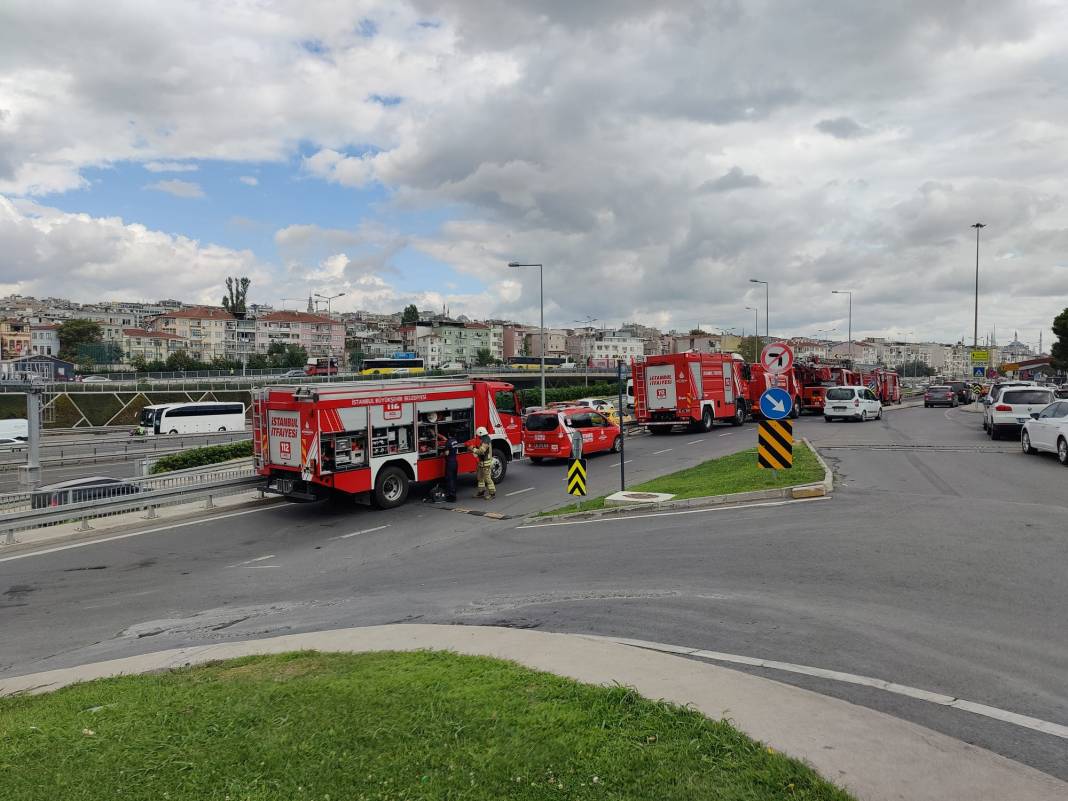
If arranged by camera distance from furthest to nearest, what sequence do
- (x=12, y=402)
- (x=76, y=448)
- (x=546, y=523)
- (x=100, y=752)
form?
(x=12, y=402) → (x=76, y=448) → (x=546, y=523) → (x=100, y=752)

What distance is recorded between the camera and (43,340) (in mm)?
127500

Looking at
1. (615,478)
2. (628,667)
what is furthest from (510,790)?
(615,478)

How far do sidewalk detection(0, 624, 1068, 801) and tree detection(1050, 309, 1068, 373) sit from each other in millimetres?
88860

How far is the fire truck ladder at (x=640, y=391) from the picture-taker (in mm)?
30219

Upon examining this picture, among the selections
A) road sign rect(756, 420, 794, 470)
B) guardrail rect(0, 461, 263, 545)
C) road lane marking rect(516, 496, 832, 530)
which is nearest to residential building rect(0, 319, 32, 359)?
guardrail rect(0, 461, 263, 545)

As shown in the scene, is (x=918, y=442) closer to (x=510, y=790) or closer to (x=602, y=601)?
(x=602, y=601)

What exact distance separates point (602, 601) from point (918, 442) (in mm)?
18448

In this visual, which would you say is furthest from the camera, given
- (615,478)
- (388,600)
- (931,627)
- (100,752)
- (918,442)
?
(918,442)

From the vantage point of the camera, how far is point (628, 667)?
5.63 meters

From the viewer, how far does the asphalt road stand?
5.96m

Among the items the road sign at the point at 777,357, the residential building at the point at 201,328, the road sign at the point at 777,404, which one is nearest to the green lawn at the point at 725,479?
the road sign at the point at 777,404

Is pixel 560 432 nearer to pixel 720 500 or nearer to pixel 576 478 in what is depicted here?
pixel 576 478

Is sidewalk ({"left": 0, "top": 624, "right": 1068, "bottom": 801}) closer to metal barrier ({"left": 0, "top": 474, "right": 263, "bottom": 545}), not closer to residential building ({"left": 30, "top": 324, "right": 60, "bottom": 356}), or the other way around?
metal barrier ({"left": 0, "top": 474, "right": 263, "bottom": 545})

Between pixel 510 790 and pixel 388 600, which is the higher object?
pixel 510 790
